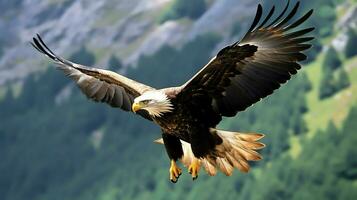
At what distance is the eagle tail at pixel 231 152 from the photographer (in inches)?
878

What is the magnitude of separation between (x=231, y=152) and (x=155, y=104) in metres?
2.50

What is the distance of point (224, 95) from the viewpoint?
21.8 metres

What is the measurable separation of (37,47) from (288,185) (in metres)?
163

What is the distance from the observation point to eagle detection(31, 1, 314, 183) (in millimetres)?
20906

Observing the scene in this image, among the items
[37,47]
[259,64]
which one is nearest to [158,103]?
[259,64]

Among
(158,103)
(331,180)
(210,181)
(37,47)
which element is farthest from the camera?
(210,181)

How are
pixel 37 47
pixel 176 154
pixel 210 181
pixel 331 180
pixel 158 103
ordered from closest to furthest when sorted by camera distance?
pixel 158 103, pixel 176 154, pixel 37 47, pixel 331 180, pixel 210 181

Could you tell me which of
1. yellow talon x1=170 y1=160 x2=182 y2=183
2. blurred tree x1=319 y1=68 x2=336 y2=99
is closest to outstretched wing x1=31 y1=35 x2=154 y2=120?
yellow talon x1=170 y1=160 x2=182 y2=183

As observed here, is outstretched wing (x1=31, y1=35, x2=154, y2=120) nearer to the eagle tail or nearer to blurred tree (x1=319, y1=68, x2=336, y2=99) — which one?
the eagle tail

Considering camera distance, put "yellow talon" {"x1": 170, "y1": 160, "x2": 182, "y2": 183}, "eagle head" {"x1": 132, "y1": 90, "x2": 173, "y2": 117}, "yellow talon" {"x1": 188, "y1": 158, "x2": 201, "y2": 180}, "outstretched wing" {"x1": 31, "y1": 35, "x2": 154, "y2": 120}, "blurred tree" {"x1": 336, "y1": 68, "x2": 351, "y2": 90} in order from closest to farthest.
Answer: "eagle head" {"x1": 132, "y1": 90, "x2": 173, "y2": 117}
"yellow talon" {"x1": 188, "y1": 158, "x2": 201, "y2": 180}
"yellow talon" {"x1": 170, "y1": 160, "x2": 182, "y2": 183}
"outstretched wing" {"x1": 31, "y1": 35, "x2": 154, "y2": 120}
"blurred tree" {"x1": 336, "y1": 68, "x2": 351, "y2": 90}

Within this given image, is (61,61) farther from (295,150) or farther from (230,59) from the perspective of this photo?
(295,150)

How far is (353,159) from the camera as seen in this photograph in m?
179

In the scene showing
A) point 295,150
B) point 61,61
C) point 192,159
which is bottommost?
point 192,159

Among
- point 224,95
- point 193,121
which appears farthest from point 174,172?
point 224,95
